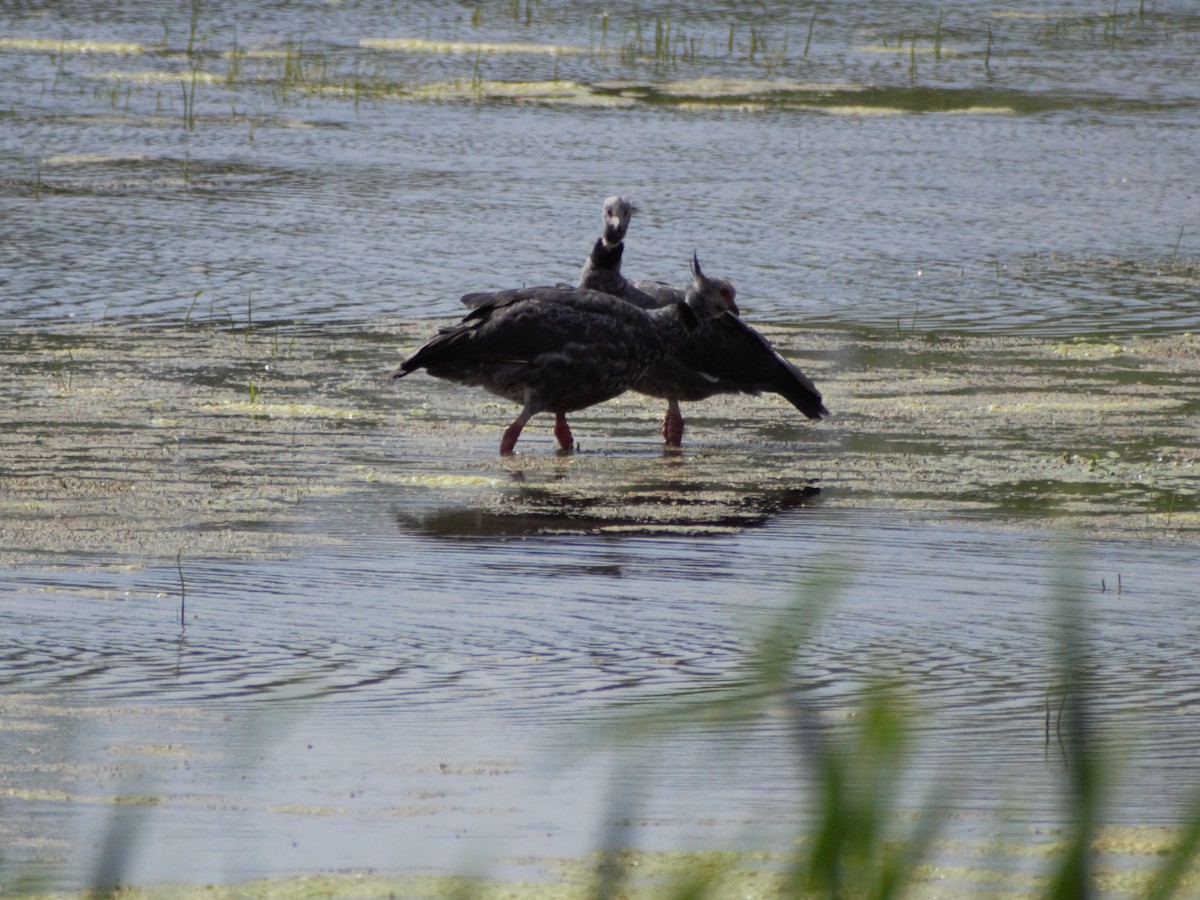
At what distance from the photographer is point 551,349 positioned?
8.20 meters

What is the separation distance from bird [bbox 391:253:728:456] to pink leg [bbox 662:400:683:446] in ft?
0.70

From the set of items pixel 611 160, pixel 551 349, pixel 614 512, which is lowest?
pixel 614 512

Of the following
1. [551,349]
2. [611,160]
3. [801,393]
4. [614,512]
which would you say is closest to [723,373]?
[801,393]

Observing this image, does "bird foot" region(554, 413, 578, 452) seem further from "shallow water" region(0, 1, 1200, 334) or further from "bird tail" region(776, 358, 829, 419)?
"shallow water" region(0, 1, 1200, 334)

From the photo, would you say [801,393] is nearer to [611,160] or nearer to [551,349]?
[551,349]

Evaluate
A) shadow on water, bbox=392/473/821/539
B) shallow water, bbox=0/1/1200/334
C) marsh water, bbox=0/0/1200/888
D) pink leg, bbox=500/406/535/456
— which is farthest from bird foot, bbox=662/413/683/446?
shallow water, bbox=0/1/1200/334

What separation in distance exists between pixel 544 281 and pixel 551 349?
425 centimetres

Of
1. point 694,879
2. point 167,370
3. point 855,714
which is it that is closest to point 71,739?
point 855,714

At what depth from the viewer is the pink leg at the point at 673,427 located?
8492 mm

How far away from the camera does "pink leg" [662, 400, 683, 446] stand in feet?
27.9

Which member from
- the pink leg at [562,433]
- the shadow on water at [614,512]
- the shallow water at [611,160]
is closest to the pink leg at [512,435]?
the pink leg at [562,433]

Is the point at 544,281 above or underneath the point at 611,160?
underneath

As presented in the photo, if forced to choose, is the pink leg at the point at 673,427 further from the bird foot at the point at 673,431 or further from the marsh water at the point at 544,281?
the marsh water at the point at 544,281

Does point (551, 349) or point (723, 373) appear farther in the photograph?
point (723, 373)
